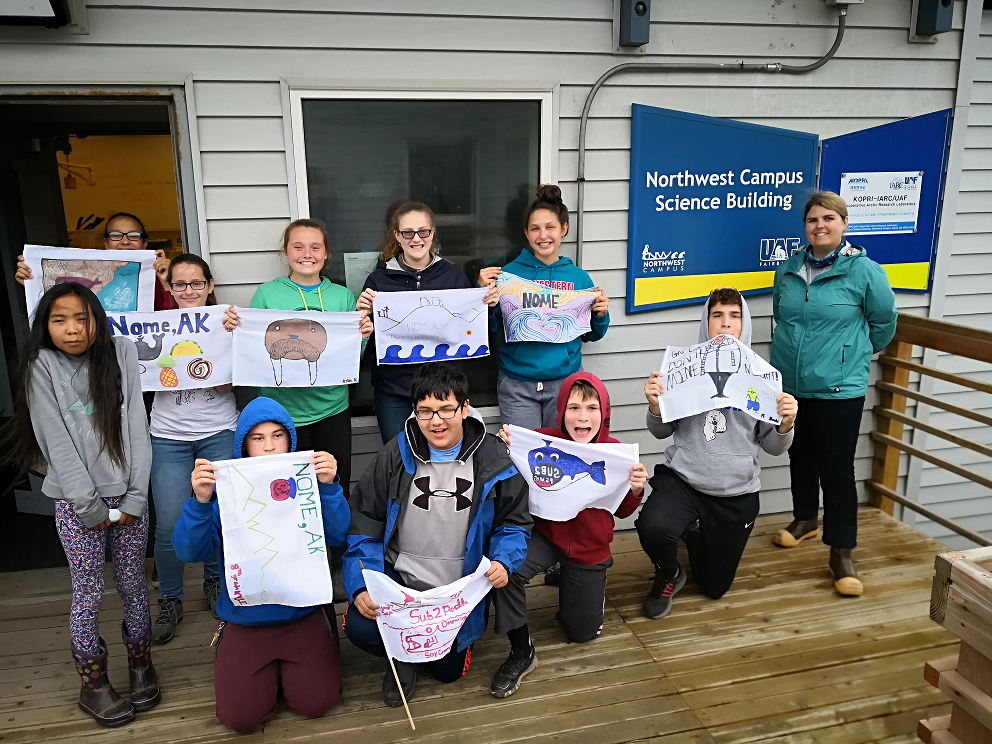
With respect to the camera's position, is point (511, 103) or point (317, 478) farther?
point (511, 103)

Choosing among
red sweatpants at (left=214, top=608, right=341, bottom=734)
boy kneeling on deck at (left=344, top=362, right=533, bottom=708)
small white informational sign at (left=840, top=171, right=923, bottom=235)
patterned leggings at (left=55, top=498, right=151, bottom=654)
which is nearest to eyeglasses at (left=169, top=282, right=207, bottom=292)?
patterned leggings at (left=55, top=498, right=151, bottom=654)

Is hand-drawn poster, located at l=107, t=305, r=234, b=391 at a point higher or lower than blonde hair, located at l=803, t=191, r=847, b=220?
lower

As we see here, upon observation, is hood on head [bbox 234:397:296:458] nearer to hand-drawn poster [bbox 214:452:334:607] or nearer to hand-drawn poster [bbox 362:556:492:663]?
hand-drawn poster [bbox 214:452:334:607]

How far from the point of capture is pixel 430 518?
271 cm

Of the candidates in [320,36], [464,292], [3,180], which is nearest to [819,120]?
[464,292]

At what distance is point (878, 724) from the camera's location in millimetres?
2623

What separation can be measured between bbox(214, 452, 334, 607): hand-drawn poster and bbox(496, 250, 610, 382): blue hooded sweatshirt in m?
1.29

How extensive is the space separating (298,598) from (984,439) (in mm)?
5166

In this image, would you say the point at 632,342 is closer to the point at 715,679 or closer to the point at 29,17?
the point at 715,679

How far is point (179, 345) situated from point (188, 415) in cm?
31

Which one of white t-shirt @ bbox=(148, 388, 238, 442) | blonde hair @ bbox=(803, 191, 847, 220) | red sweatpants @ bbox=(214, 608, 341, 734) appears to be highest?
blonde hair @ bbox=(803, 191, 847, 220)

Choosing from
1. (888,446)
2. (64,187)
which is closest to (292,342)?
(888,446)

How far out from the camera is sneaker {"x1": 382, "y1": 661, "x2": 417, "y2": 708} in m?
2.69

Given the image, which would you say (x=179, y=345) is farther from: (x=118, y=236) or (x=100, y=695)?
(x=100, y=695)
